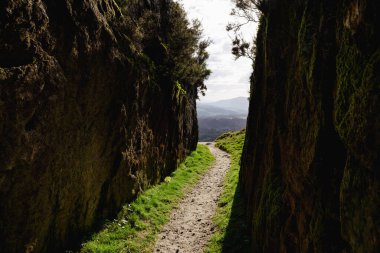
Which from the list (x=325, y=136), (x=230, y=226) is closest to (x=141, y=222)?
(x=230, y=226)

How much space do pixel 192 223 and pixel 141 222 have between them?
9.39ft

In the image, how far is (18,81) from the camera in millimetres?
9492

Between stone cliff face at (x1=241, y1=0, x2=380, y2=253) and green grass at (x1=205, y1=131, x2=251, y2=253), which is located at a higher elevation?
stone cliff face at (x1=241, y1=0, x2=380, y2=253)

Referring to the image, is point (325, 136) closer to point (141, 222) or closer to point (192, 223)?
point (141, 222)

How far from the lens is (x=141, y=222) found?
16.5m

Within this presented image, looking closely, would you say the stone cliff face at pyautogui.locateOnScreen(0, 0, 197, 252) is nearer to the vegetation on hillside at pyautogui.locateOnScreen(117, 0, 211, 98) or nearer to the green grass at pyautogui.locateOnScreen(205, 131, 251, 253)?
the vegetation on hillside at pyautogui.locateOnScreen(117, 0, 211, 98)

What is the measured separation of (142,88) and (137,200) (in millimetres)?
6659

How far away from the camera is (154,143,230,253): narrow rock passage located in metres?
15.0

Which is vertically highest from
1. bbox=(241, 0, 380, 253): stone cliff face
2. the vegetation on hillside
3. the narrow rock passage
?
the vegetation on hillside

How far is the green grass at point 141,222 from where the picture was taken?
45.9 feet

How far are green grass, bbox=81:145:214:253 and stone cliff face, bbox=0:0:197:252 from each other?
2.20ft

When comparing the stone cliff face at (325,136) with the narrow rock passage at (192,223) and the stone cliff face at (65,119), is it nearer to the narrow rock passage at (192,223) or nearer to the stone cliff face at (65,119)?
the narrow rock passage at (192,223)

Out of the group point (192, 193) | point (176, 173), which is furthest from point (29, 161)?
point (176, 173)

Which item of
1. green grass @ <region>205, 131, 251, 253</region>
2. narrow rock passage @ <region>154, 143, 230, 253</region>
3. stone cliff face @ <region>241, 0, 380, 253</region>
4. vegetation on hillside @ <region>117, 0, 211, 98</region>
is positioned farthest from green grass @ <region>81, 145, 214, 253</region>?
vegetation on hillside @ <region>117, 0, 211, 98</region>
